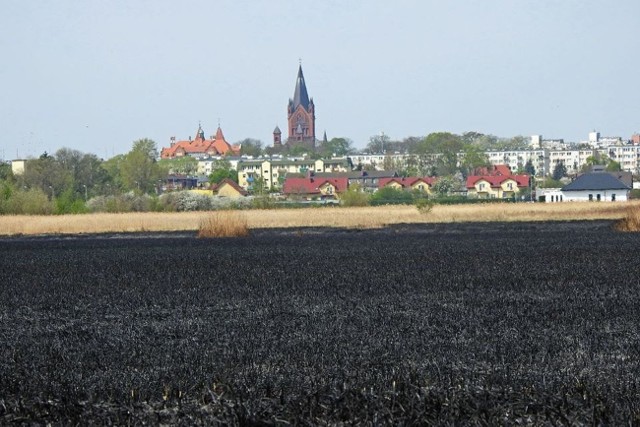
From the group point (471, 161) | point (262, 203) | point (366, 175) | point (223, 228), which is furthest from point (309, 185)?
point (223, 228)

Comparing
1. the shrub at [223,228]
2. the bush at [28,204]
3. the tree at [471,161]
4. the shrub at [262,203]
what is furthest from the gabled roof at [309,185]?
the shrub at [223,228]

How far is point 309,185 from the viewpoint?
516 ft

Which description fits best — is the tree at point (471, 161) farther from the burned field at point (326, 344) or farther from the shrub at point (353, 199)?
the burned field at point (326, 344)

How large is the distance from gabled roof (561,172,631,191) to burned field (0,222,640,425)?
3543 inches

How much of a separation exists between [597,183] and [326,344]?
106917mm

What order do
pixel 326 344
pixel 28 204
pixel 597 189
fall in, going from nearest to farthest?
pixel 326 344 < pixel 28 204 < pixel 597 189

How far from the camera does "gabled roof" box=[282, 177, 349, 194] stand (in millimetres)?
151000

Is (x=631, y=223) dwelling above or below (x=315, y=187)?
below

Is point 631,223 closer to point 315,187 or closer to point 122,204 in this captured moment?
point 122,204

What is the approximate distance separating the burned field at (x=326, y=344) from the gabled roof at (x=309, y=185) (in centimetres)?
12319

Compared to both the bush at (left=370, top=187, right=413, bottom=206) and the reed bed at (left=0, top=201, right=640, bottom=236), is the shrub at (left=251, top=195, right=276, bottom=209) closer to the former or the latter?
the reed bed at (left=0, top=201, right=640, bottom=236)

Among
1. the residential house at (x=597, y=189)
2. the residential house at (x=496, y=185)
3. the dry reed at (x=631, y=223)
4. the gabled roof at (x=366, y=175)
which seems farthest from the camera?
the gabled roof at (x=366, y=175)

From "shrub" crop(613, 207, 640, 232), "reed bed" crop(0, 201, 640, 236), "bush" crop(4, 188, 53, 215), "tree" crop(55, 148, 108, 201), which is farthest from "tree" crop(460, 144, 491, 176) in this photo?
"shrub" crop(613, 207, 640, 232)

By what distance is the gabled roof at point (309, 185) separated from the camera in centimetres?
15100
